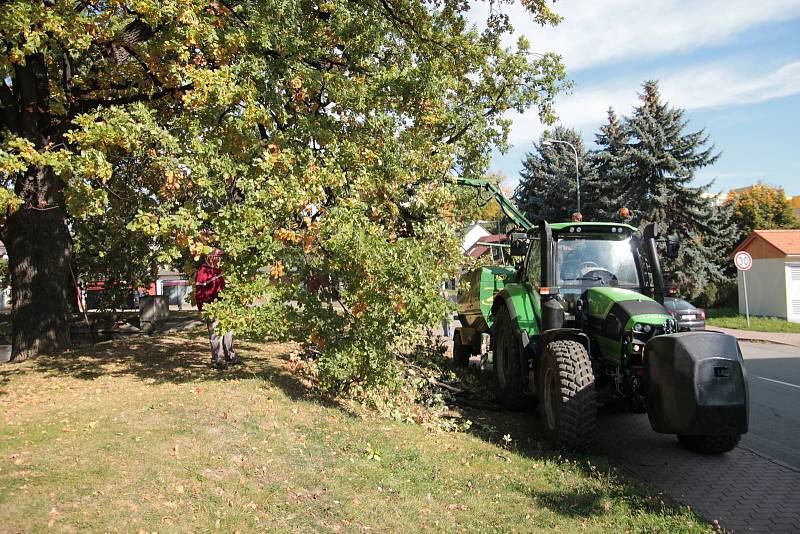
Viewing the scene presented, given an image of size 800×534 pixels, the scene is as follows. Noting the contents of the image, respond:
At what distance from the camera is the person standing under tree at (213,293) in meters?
8.74

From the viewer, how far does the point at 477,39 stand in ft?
49.3

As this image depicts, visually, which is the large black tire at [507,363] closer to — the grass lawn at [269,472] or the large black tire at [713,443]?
the grass lawn at [269,472]

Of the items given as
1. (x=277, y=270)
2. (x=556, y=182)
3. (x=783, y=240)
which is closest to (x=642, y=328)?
(x=277, y=270)

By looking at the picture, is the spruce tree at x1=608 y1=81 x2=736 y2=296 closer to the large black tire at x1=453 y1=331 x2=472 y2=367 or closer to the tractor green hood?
the large black tire at x1=453 y1=331 x2=472 y2=367

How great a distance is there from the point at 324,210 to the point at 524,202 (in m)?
29.1

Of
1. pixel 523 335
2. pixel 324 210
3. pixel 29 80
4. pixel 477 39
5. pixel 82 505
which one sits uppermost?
pixel 477 39

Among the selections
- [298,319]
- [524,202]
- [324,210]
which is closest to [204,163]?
[324,210]

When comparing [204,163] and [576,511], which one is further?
[204,163]

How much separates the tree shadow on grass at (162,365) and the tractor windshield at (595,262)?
11.0 feet

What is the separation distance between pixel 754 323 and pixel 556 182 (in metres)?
12.9

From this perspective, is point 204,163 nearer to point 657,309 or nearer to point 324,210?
point 324,210

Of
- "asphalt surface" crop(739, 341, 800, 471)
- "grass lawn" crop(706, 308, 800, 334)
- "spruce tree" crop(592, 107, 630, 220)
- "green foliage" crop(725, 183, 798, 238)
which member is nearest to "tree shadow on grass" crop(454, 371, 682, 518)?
"asphalt surface" crop(739, 341, 800, 471)

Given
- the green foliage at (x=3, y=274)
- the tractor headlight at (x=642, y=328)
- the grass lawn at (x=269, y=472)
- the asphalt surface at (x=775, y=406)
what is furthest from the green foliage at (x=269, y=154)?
the green foliage at (x=3, y=274)

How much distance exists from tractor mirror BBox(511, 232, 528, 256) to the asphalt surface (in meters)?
3.29
